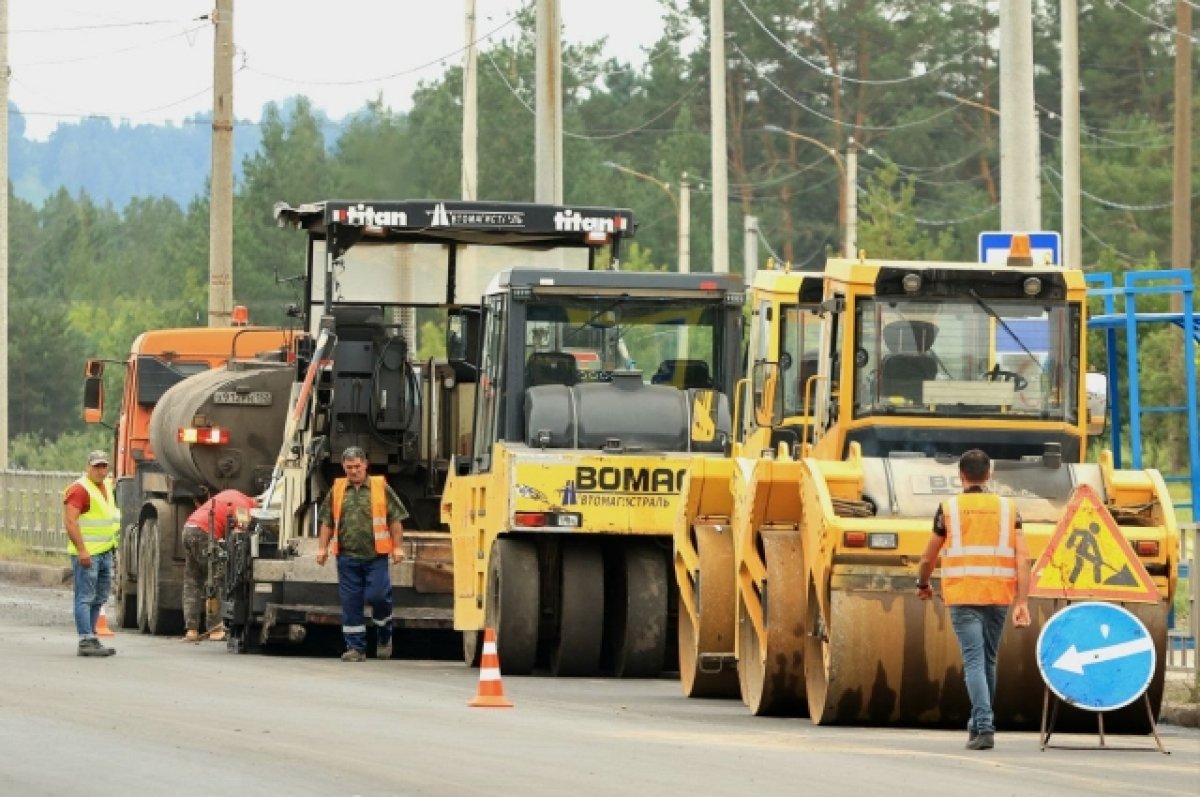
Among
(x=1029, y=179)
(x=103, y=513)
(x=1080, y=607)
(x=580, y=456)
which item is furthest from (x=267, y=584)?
(x=1080, y=607)

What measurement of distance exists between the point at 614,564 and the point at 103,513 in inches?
195

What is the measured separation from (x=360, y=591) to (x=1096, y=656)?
874cm

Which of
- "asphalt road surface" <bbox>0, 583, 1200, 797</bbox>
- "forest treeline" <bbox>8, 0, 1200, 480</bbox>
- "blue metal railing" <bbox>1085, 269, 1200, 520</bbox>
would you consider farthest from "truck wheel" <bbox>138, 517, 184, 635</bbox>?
"forest treeline" <bbox>8, 0, 1200, 480</bbox>

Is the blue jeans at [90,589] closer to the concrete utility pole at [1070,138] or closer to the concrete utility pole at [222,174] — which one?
the concrete utility pole at [222,174]

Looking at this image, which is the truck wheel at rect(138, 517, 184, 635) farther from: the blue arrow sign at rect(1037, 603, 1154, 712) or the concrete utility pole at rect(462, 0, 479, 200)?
the concrete utility pole at rect(462, 0, 479, 200)

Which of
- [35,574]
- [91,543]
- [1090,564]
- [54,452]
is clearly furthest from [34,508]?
[54,452]

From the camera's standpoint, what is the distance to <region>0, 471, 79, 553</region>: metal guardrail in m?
44.5

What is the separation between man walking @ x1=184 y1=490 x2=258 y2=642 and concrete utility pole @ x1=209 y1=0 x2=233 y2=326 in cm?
914

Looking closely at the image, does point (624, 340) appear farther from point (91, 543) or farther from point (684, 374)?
point (91, 543)

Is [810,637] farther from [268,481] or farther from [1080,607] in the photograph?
[268,481]

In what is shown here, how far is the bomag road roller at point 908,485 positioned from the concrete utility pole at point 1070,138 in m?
17.2

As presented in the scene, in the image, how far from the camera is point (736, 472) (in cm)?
1855

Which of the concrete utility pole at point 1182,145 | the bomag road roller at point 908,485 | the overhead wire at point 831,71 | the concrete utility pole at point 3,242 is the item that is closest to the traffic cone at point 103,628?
the bomag road roller at point 908,485

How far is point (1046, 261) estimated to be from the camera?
64.5 feet
